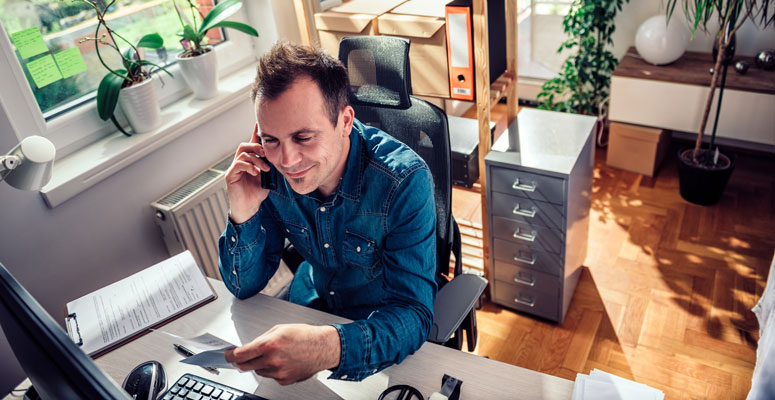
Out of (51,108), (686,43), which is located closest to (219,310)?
(51,108)

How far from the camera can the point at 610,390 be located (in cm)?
95

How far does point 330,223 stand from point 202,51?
3.58 feet

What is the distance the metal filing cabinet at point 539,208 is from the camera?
6.22 feet

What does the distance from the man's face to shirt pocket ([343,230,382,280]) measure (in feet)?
0.55

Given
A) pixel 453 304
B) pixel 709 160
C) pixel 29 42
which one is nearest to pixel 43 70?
pixel 29 42

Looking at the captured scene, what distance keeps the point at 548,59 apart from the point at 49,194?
9.73ft

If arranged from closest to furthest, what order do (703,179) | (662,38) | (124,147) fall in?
(124,147) → (703,179) → (662,38)

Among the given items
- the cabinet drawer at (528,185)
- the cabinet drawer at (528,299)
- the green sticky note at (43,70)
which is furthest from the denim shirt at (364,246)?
the cabinet drawer at (528,299)

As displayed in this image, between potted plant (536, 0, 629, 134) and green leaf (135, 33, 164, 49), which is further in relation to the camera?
potted plant (536, 0, 629, 134)

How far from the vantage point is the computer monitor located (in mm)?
637

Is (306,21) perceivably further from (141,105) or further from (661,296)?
(661,296)

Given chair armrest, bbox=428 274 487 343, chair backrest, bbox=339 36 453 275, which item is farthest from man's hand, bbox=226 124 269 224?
chair armrest, bbox=428 274 487 343

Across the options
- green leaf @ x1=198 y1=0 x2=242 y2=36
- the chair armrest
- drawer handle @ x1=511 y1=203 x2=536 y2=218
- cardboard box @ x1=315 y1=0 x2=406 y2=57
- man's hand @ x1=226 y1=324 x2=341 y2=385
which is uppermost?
green leaf @ x1=198 y1=0 x2=242 y2=36

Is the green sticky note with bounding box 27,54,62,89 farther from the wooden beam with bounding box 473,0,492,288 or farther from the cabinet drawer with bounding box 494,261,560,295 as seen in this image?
the cabinet drawer with bounding box 494,261,560,295
